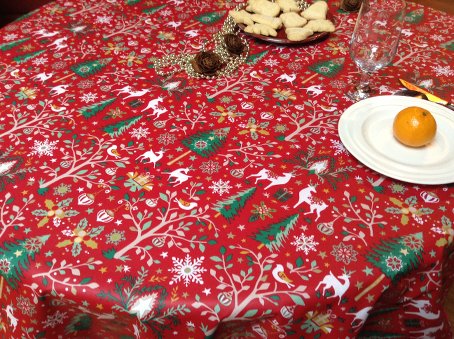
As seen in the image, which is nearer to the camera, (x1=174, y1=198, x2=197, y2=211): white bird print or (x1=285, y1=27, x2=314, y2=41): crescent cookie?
(x1=174, y1=198, x2=197, y2=211): white bird print

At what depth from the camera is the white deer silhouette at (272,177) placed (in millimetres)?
791

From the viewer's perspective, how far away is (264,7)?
123cm

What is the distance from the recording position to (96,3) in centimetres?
134

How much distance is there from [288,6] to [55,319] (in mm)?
976

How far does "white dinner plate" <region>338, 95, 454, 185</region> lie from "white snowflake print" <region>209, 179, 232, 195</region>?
9.5 inches

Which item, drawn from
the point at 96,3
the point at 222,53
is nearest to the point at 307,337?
the point at 222,53

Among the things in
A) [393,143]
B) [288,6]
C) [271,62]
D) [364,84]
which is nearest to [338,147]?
[393,143]

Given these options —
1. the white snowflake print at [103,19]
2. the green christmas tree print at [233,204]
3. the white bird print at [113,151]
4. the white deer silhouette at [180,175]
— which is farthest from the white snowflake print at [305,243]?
the white snowflake print at [103,19]

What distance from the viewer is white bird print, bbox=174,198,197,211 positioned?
744mm

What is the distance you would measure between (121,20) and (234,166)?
0.67m

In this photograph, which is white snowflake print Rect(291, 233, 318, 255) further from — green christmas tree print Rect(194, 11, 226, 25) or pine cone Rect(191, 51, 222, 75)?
green christmas tree print Rect(194, 11, 226, 25)

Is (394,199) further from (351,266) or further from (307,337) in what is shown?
(307,337)

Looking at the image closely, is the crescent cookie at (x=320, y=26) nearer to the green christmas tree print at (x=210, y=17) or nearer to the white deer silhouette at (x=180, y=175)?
the green christmas tree print at (x=210, y=17)

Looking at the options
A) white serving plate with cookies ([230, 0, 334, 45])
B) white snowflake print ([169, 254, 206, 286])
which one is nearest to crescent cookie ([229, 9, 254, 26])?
white serving plate with cookies ([230, 0, 334, 45])
